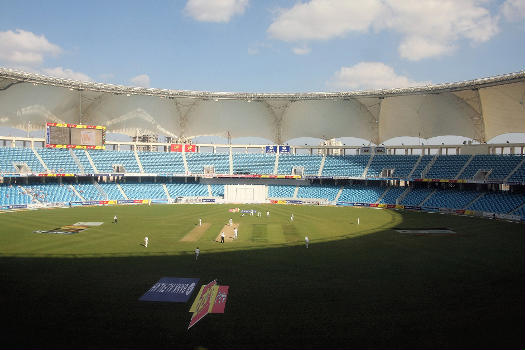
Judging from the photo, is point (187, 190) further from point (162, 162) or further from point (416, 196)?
point (416, 196)

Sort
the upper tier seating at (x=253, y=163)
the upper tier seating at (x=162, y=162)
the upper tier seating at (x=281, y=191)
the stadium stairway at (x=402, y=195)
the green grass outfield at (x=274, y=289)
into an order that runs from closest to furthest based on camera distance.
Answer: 1. the green grass outfield at (x=274, y=289)
2. the stadium stairway at (x=402, y=195)
3. the upper tier seating at (x=281, y=191)
4. the upper tier seating at (x=162, y=162)
5. the upper tier seating at (x=253, y=163)

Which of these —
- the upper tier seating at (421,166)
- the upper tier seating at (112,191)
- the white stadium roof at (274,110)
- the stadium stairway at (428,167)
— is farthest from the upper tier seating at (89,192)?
the stadium stairway at (428,167)

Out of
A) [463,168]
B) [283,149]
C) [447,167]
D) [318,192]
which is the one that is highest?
[283,149]

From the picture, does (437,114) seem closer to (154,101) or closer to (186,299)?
(154,101)

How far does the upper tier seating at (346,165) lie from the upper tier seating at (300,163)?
1961 millimetres

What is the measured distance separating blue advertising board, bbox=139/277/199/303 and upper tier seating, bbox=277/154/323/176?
53.0 metres

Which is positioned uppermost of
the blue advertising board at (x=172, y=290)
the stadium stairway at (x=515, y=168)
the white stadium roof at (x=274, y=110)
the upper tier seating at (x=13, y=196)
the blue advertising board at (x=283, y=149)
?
the white stadium roof at (x=274, y=110)

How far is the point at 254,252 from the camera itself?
87.5 feet

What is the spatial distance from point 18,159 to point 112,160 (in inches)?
581

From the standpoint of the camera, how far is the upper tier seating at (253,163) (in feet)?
239

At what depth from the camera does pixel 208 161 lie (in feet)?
243

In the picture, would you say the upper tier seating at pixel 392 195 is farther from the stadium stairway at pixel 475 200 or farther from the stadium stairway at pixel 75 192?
the stadium stairway at pixel 75 192

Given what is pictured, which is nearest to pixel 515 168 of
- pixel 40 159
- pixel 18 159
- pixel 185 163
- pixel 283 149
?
pixel 283 149

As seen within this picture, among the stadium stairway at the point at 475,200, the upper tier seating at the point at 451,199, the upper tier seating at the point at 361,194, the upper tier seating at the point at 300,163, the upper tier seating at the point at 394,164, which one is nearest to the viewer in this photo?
the stadium stairway at the point at 475,200
